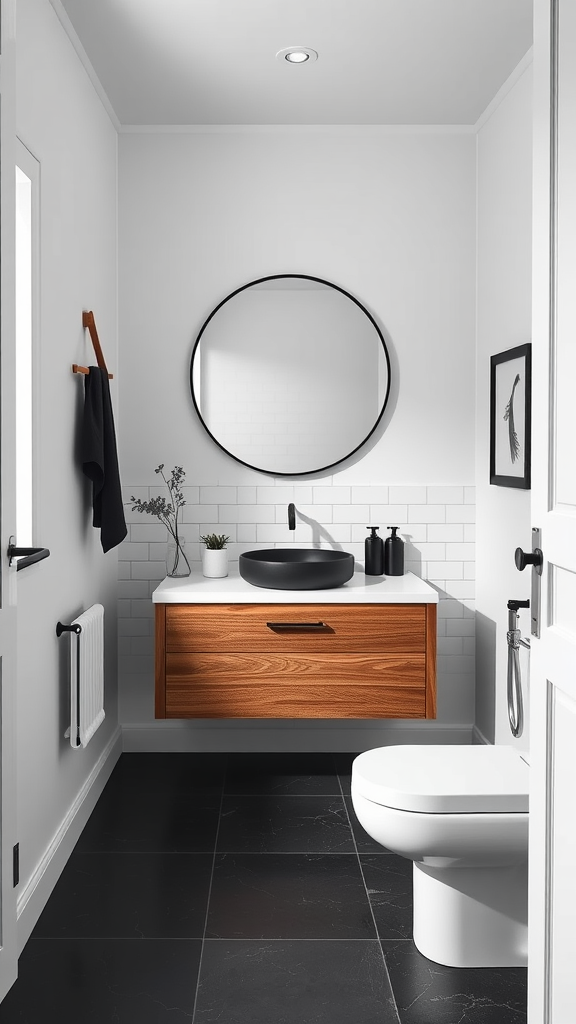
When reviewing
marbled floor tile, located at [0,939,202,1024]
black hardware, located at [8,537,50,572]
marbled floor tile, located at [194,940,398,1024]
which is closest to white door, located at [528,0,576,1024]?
marbled floor tile, located at [194,940,398,1024]

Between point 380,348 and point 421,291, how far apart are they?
11.9 inches

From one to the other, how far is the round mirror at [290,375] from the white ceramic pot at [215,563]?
429 millimetres

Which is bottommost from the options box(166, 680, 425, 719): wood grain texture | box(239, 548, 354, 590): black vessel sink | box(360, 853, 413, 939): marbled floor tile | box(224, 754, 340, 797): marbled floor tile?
box(360, 853, 413, 939): marbled floor tile

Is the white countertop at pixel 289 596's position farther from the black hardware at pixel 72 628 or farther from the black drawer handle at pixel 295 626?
the black hardware at pixel 72 628

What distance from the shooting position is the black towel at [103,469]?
9.39 feet

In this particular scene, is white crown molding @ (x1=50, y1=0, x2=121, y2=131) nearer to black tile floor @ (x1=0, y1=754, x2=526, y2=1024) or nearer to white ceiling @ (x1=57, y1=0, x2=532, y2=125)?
white ceiling @ (x1=57, y1=0, x2=532, y2=125)

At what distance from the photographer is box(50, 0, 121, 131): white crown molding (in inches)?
100

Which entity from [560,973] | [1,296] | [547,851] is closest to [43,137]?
[1,296]

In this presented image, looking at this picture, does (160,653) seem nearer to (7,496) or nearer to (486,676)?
(486,676)

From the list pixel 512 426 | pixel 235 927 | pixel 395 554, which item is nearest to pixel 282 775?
pixel 395 554

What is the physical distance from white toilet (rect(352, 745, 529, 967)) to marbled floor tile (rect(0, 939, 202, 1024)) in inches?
23.2

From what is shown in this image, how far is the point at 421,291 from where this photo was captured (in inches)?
142

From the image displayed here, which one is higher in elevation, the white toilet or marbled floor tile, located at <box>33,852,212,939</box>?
the white toilet

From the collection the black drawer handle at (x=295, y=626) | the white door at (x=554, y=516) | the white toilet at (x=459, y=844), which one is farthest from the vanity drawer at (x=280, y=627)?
the white door at (x=554, y=516)
